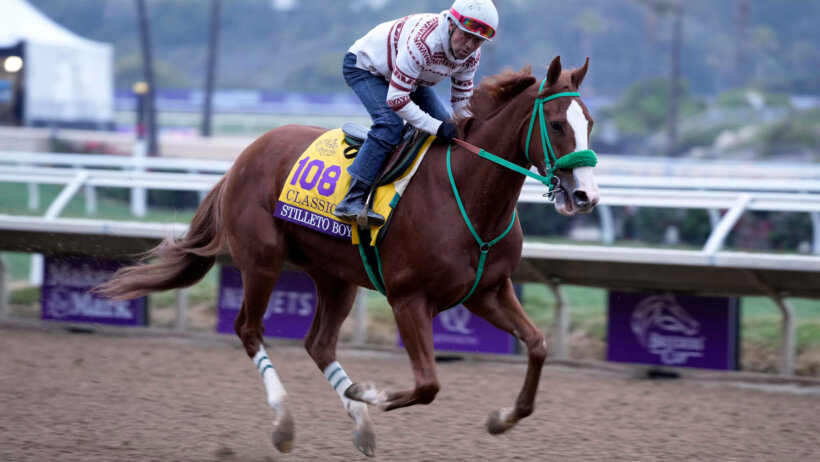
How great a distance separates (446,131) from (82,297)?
5.10 m

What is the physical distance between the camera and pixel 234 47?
75.7 meters

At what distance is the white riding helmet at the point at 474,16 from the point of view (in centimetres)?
431

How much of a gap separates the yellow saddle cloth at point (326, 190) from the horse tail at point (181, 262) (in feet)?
2.22

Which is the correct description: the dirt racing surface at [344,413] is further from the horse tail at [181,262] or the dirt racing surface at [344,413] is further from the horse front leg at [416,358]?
the horse tail at [181,262]

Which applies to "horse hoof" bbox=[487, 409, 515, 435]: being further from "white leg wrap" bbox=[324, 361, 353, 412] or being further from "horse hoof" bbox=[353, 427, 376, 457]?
"white leg wrap" bbox=[324, 361, 353, 412]

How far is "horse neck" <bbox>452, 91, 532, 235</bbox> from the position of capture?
175 inches

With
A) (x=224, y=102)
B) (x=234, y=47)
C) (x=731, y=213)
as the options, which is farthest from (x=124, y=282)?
(x=234, y=47)

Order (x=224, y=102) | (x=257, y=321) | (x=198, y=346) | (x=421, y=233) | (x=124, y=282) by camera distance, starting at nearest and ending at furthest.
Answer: (x=421, y=233), (x=257, y=321), (x=124, y=282), (x=198, y=346), (x=224, y=102)

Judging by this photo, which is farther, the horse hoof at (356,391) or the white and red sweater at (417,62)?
the horse hoof at (356,391)

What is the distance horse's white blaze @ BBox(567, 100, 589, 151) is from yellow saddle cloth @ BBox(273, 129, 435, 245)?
2.67ft

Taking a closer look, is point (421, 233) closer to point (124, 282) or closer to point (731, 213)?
point (124, 282)

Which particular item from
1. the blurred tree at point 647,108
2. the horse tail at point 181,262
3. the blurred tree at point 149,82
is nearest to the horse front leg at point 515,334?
the horse tail at point 181,262

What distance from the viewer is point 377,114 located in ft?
15.9

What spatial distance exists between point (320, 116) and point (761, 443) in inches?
1467
